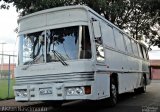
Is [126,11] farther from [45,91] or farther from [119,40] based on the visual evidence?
[45,91]

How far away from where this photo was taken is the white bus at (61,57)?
1156 cm

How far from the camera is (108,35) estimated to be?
1463 centimetres

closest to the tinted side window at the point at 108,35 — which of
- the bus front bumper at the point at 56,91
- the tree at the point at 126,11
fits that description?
the bus front bumper at the point at 56,91

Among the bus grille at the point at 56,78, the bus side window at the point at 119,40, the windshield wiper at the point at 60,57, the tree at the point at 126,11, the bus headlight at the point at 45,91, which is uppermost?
the tree at the point at 126,11

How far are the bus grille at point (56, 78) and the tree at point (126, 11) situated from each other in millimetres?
3965

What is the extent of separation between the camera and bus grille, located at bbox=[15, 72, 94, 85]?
11.5 metres

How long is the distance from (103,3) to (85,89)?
38.5 feet

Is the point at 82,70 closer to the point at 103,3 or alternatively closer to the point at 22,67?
the point at 22,67

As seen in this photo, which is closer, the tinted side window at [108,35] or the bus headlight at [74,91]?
the bus headlight at [74,91]

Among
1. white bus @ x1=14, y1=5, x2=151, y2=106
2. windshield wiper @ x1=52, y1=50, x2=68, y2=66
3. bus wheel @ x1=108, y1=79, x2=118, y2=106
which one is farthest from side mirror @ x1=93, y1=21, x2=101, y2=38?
bus wheel @ x1=108, y1=79, x2=118, y2=106

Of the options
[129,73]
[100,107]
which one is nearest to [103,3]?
[129,73]

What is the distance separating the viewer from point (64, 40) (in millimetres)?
12055

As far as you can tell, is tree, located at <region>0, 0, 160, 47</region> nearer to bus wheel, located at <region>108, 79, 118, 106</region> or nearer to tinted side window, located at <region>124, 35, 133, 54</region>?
tinted side window, located at <region>124, 35, 133, 54</region>

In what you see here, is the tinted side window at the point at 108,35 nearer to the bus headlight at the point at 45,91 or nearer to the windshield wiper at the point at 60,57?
the windshield wiper at the point at 60,57
